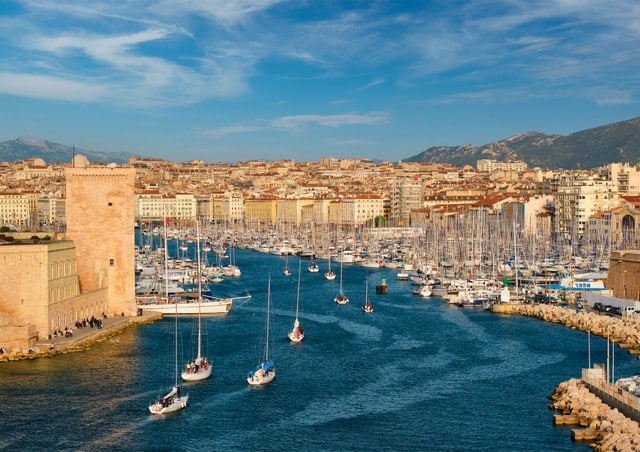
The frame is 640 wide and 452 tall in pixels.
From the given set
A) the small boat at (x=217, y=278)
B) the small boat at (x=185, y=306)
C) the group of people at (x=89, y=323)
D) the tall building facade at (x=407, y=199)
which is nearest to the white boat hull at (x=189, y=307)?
the small boat at (x=185, y=306)

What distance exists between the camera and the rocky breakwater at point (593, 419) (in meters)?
13.8

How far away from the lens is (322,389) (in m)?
18.3

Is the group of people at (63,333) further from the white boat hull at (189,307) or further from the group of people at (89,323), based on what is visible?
the white boat hull at (189,307)

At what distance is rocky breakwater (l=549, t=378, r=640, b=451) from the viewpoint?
45.3 feet

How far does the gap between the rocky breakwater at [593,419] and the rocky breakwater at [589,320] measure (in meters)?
4.72

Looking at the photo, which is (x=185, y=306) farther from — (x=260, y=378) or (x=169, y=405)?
(x=169, y=405)

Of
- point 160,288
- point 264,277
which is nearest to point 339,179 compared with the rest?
point 264,277

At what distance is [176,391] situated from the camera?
664 inches

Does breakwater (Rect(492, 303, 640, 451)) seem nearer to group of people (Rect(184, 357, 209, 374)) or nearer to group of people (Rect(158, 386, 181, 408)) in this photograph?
group of people (Rect(158, 386, 181, 408))

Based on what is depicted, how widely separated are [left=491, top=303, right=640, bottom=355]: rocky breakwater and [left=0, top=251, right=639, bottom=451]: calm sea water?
0.47m

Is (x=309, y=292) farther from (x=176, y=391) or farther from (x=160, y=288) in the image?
(x=176, y=391)

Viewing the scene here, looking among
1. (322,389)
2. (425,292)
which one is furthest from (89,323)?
(425,292)

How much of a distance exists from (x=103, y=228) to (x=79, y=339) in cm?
445

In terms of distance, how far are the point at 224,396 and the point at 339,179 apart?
112 m
